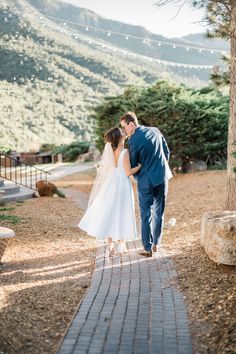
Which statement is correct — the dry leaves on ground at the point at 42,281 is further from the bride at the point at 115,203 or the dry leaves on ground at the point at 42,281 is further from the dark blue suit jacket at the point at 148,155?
the dark blue suit jacket at the point at 148,155

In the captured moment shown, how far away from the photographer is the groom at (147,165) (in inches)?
249

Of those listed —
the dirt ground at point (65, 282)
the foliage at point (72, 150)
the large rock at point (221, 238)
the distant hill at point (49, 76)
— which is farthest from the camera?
the distant hill at point (49, 76)

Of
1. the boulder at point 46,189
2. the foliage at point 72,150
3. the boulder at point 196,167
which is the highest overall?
the boulder at point 196,167

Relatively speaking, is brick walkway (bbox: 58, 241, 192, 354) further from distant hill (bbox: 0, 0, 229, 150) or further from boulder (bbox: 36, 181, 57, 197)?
distant hill (bbox: 0, 0, 229, 150)

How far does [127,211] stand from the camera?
664cm

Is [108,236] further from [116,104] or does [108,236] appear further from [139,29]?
[139,29]

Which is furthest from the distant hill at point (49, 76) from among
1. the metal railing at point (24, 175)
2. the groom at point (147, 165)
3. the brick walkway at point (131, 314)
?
the brick walkway at point (131, 314)

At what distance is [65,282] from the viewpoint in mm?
5664

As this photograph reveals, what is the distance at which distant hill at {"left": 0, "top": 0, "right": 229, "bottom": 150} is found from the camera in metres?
37.3

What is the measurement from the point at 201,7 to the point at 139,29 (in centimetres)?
6098

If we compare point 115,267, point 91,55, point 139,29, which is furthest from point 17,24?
point 115,267

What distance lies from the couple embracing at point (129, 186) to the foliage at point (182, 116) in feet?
28.4

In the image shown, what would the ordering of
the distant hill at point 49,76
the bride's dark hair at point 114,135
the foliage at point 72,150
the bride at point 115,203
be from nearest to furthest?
the bride's dark hair at point 114,135 < the bride at point 115,203 < the foliage at point 72,150 < the distant hill at point 49,76

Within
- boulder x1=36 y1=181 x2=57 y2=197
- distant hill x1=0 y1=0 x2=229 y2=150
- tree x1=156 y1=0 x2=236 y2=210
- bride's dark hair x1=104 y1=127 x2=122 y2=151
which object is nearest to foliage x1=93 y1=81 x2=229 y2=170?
boulder x1=36 y1=181 x2=57 y2=197
